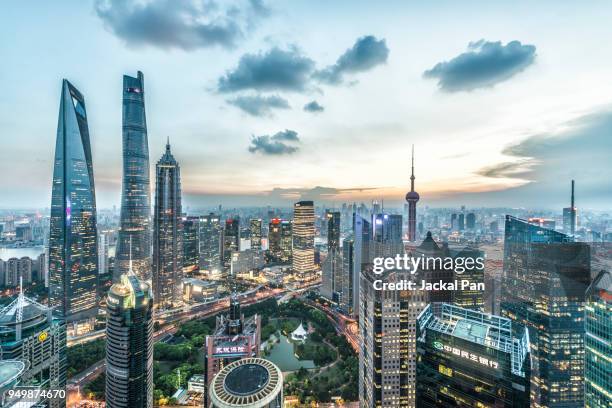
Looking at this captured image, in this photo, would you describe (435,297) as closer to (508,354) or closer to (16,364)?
(508,354)

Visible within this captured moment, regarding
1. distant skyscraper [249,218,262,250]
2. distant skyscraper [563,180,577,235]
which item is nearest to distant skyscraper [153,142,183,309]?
distant skyscraper [249,218,262,250]

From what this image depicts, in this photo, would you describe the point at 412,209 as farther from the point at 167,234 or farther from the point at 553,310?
the point at 167,234

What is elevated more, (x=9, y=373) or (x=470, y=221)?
(x=470, y=221)

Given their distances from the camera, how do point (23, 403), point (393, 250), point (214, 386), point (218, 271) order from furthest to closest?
point (218, 271) → point (393, 250) → point (214, 386) → point (23, 403)

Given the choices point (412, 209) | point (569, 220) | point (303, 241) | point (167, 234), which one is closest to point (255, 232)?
point (303, 241)

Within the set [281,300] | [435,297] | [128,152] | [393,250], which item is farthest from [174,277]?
[435,297]

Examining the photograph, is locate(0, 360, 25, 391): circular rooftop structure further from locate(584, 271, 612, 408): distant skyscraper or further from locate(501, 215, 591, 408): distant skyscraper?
locate(501, 215, 591, 408): distant skyscraper
